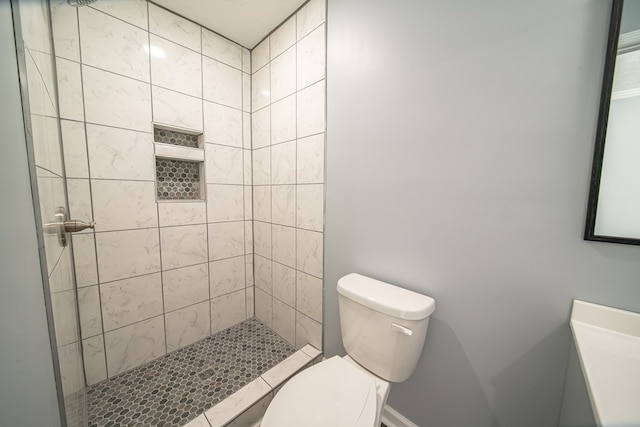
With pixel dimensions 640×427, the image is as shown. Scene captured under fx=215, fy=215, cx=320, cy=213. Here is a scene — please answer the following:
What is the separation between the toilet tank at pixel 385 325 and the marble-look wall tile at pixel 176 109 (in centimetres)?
145

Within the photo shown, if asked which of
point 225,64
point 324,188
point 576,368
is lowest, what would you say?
point 576,368

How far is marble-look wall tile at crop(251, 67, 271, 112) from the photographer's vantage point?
1.58 metres

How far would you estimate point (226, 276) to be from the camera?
1.71 meters

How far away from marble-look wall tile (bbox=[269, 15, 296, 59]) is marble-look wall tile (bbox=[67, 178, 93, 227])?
1393mm

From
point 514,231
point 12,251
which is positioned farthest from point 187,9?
point 514,231

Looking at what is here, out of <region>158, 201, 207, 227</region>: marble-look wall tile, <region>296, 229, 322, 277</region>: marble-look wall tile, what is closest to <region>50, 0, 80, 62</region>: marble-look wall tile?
<region>158, 201, 207, 227</region>: marble-look wall tile

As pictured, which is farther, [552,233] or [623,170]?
[552,233]

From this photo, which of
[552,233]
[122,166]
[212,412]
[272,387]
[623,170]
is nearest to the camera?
[623,170]

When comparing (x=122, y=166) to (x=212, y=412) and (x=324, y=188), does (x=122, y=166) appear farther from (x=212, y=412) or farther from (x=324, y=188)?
(x=212, y=412)

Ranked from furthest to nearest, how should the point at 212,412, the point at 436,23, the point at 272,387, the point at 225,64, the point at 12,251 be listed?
1. the point at 225,64
2. the point at 272,387
3. the point at 212,412
4. the point at 436,23
5. the point at 12,251

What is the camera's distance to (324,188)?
1.29 meters

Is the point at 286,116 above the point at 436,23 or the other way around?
the other way around

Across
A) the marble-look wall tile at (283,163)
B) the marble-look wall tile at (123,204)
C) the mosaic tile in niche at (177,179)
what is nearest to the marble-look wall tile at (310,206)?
the marble-look wall tile at (283,163)

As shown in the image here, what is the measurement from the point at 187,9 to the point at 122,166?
104 cm
